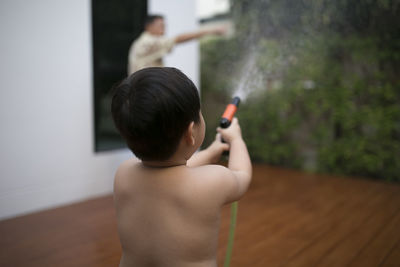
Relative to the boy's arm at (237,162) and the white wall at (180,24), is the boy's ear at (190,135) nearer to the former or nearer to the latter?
the boy's arm at (237,162)

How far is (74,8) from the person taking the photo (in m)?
2.67

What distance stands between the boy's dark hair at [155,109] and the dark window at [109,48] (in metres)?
2.34

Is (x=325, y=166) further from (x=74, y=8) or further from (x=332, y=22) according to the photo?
(x=74, y=8)

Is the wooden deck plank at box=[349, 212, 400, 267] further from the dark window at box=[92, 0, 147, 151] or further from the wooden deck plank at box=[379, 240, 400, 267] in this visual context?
the dark window at box=[92, 0, 147, 151]

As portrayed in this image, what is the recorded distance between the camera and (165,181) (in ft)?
2.56

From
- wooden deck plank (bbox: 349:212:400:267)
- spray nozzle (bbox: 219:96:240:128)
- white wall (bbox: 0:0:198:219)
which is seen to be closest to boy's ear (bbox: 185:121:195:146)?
spray nozzle (bbox: 219:96:240:128)

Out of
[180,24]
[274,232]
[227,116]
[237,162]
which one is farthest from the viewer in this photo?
[180,24]

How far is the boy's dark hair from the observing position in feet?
2.34

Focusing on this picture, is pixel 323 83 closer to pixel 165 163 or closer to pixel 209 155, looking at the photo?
pixel 209 155

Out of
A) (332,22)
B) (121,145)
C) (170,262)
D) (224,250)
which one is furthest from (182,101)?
(332,22)

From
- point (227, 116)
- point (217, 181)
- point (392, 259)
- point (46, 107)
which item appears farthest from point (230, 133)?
point (46, 107)

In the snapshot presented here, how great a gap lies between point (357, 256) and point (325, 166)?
6.98 feet

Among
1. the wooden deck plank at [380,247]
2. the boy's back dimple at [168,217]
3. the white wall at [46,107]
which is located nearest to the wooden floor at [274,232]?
the wooden deck plank at [380,247]

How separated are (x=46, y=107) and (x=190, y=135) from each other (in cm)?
209
